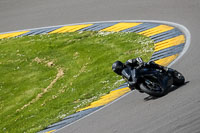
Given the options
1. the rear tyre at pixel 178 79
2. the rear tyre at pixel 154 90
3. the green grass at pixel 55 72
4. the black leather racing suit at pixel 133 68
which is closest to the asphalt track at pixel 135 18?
the rear tyre at pixel 154 90

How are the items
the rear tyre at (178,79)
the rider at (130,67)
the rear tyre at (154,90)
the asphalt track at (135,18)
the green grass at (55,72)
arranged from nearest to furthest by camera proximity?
the asphalt track at (135,18) < the rear tyre at (154,90) < the rider at (130,67) < the rear tyre at (178,79) < the green grass at (55,72)

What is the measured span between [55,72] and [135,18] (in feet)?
16.4

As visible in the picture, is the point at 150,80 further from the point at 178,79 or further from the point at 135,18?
the point at 135,18

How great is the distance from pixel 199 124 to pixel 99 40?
10344mm

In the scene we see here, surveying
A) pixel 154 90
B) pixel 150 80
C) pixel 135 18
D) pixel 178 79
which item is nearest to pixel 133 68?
pixel 150 80

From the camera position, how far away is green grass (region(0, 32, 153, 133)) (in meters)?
14.1

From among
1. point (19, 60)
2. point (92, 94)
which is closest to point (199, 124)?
point (92, 94)

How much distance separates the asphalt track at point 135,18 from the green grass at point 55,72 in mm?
1670

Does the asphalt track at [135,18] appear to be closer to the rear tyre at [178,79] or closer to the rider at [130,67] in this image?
the rear tyre at [178,79]

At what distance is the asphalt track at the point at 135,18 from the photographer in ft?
32.0

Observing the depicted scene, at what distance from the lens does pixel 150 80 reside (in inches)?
447

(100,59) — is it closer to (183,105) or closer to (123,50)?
(123,50)

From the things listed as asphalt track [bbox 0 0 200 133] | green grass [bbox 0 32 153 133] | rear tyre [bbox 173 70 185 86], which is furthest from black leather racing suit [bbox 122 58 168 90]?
green grass [bbox 0 32 153 133]

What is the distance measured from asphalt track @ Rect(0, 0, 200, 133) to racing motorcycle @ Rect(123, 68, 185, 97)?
0.89 feet
